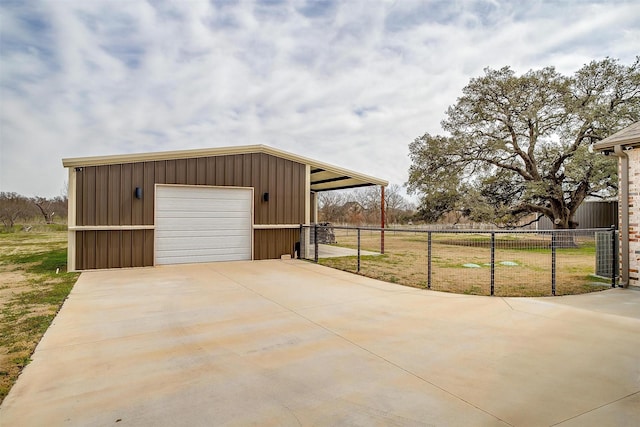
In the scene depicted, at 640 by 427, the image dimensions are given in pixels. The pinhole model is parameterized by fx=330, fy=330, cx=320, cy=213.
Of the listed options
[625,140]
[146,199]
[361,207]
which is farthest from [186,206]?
[361,207]

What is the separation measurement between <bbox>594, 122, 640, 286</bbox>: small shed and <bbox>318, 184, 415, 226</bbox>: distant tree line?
23121 millimetres

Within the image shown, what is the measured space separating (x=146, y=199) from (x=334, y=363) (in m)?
6.94

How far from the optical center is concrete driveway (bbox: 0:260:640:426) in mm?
1986

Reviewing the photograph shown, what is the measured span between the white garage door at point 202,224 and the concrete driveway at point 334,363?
337 cm

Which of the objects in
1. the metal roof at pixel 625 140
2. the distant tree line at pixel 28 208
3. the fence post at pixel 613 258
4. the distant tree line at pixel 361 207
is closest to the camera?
the metal roof at pixel 625 140

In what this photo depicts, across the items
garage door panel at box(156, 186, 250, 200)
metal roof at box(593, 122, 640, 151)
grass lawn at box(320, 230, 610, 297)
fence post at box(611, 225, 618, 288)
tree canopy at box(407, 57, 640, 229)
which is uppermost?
tree canopy at box(407, 57, 640, 229)

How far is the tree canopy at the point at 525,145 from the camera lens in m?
14.4

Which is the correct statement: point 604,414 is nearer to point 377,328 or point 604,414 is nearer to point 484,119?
point 377,328

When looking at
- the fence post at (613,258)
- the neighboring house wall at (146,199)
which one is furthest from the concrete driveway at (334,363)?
the neighboring house wall at (146,199)

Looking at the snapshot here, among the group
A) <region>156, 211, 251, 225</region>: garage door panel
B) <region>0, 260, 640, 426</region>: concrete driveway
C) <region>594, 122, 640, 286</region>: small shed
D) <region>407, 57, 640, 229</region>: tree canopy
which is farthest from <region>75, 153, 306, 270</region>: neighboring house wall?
<region>407, 57, 640, 229</region>: tree canopy

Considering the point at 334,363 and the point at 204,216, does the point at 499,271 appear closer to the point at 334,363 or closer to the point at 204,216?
the point at 334,363

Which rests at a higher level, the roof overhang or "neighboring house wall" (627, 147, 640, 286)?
the roof overhang

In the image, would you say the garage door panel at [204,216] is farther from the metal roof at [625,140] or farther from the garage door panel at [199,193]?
the metal roof at [625,140]

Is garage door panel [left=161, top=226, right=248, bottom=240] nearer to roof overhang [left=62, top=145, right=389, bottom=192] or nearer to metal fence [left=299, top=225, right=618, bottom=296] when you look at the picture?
roof overhang [left=62, top=145, right=389, bottom=192]
